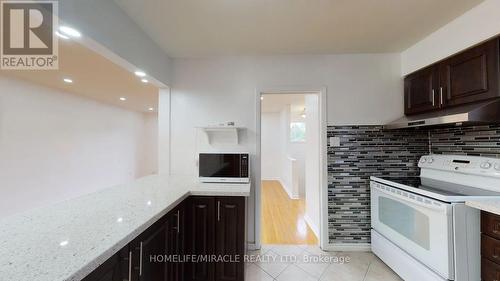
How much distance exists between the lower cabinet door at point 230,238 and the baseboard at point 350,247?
1243 millimetres

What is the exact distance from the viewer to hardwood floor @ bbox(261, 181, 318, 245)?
2.86 m

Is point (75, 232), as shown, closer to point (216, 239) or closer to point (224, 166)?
point (216, 239)

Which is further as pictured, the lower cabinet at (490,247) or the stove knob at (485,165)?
the stove knob at (485,165)

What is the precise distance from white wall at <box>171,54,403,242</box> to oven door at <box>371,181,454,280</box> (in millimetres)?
928

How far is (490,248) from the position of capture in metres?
1.41

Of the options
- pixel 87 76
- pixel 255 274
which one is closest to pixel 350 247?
pixel 255 274

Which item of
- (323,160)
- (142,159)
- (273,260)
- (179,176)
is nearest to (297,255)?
(273,260)

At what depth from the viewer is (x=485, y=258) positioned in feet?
4.76

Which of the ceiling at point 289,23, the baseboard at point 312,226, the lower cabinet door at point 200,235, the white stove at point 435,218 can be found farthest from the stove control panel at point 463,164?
the lower cabinet door at point 200,235

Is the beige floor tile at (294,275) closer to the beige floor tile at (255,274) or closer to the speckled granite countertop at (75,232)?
the beige floor tile at (255,274)

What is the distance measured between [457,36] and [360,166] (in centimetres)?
147

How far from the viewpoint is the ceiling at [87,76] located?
2352mm

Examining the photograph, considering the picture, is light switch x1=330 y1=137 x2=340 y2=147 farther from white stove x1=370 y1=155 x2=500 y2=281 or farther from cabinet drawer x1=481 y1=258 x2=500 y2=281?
cabinet drawer x1=481 y1=258 x2=500 y2=281

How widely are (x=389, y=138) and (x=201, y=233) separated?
2.30 meters
